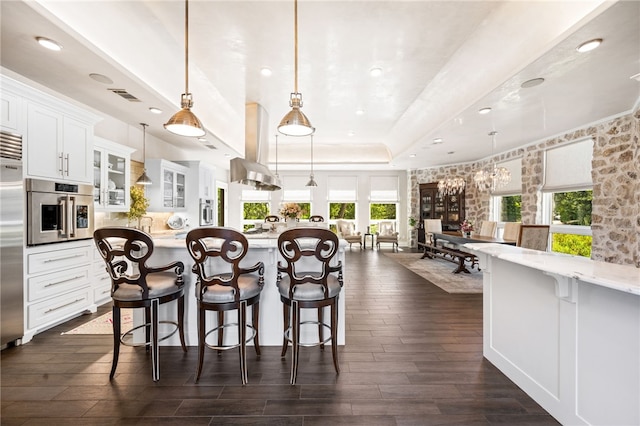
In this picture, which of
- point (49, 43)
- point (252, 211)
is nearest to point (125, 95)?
point (49, 43)

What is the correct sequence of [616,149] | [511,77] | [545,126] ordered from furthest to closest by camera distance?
[545,126] → [616,149] → [511,77]

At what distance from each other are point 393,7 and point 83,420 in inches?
151

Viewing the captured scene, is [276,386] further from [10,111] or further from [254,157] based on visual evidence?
[10,111]

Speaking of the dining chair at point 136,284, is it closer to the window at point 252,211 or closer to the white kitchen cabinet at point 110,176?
the white kitchen cabinet at point 110,176

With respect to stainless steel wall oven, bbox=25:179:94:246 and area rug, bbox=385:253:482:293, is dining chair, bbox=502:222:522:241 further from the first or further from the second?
stainless steel wall oven, bbox=25:179:94:246

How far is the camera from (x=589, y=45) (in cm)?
246

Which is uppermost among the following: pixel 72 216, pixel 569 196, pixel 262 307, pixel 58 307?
pixel 569 196

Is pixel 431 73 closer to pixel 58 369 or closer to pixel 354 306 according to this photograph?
pixel 354 306

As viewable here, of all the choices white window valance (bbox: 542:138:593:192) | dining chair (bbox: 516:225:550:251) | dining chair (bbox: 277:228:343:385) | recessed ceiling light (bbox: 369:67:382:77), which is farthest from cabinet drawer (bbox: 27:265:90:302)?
white window valance (bbox: 542:138:593:192)

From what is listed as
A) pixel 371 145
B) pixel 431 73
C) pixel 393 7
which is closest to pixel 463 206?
pixel 371 145

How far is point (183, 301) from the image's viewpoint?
2480mm

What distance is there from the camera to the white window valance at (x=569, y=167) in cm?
491

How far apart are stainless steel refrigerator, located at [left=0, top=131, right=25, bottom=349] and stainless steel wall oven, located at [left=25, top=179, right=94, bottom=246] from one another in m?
0.13

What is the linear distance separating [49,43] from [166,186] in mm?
3250
